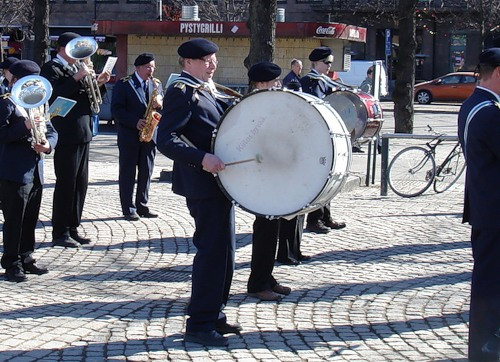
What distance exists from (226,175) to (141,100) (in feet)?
18.4

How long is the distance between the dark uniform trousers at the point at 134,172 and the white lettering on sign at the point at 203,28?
728 inches

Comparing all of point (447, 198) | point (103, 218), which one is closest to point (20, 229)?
point (103, 218)

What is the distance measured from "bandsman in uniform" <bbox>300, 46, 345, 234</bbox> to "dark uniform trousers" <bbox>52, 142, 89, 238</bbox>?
252 cm

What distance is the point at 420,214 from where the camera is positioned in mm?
12312

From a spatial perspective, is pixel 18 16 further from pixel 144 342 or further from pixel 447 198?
pixel 144 342

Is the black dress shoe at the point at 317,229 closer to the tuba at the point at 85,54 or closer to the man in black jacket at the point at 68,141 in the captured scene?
the man in black jacket at the point at 68,141

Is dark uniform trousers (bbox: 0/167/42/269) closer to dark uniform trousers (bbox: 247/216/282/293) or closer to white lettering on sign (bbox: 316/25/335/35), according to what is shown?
dark uniform trousers (bbox: 247/216/282/293)

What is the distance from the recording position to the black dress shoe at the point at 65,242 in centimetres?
983

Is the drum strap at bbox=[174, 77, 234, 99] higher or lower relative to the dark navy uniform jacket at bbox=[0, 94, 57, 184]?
higher

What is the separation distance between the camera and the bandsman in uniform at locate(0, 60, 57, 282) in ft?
26.7


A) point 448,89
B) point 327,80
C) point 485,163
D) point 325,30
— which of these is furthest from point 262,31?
point 448,89

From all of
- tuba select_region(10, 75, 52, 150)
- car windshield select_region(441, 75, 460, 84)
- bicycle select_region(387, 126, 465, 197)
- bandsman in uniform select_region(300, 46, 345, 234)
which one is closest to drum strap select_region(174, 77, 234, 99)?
tuba select_region(10, 75, 52, 150)

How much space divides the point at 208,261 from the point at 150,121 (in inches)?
211

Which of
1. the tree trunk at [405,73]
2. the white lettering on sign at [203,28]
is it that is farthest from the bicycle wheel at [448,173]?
the white lettering on sign at [203,28]
